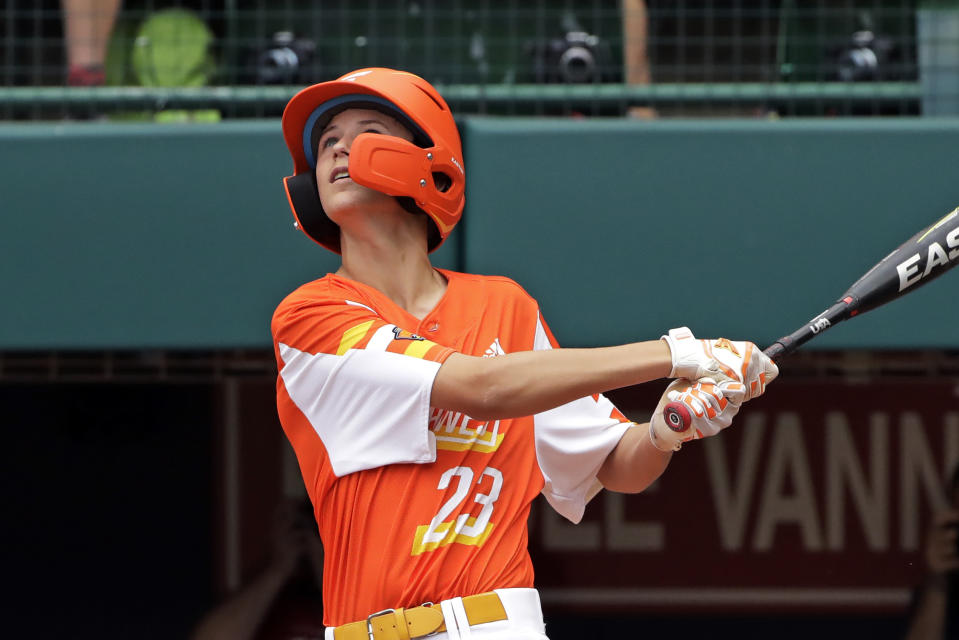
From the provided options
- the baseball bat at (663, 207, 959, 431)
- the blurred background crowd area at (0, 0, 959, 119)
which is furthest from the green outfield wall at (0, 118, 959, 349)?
the baseball bat at (663, 207, 959, 431)

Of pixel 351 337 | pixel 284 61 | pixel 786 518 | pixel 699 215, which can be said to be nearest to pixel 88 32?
pixel 284 61

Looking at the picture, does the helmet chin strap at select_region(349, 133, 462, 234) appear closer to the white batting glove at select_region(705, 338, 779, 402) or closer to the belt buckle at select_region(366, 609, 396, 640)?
the white batting glove at select_region(705, 338, 779, 402)

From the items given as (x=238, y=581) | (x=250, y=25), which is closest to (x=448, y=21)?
(x=250, y=25)

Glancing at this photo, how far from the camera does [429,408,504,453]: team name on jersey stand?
2014mm

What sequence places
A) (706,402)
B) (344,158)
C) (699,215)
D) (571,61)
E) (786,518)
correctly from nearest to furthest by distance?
(706,402) → (344,158) → (699,215) → (571,61) → (786,518)

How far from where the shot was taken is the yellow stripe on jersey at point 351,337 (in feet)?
6.48

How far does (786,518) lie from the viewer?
431cm

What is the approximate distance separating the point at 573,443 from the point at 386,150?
665 mm

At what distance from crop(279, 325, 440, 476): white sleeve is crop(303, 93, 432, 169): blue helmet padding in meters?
0.46

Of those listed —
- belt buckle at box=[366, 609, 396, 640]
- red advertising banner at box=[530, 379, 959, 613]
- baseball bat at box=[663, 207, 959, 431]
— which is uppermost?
baseball bat at box=[663, 207, 959, 431]

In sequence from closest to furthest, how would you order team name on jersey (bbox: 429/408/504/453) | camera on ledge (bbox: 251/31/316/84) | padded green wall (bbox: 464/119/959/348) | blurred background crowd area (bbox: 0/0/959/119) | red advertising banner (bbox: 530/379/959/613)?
team name on jersey (bbox: 429/408/504/453)
padded green wall (bbox: 464/119/959/348)
blurred background crowd area (bbox: 0/0/959/119)
camera on ledge (bbox: 251/31/316/84)
red advertising banner (bbox: 530/379/959/613)

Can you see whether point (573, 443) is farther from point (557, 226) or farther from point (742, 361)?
point (557, 226)

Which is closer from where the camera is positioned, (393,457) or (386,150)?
(393,457)

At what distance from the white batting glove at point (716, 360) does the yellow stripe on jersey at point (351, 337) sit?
0.52 metres
